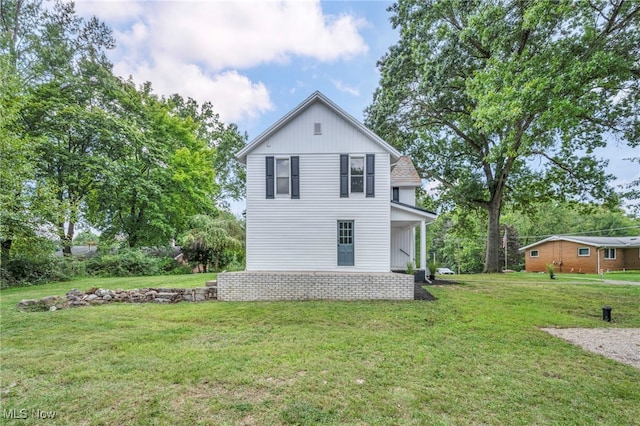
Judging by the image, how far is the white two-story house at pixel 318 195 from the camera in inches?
414

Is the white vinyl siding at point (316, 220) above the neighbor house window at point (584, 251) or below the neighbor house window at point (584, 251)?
above

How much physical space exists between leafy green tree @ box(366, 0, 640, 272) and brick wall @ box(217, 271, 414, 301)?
622 cm

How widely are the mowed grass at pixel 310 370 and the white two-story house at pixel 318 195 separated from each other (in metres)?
3.47

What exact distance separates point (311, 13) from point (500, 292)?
571 inches

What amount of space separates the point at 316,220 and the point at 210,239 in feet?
33.4

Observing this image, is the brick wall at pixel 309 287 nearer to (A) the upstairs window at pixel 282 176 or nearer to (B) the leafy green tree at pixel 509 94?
(A) the upstairs window at pixel 282 176

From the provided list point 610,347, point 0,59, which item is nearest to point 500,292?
point 610,347

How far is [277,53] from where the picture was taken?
51.6 ft

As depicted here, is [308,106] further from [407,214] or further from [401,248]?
[401,248]

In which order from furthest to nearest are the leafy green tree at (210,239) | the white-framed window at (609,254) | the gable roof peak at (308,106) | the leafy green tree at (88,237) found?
the white-framed window at (609,254)
the leafy green tree at (88,237)
the leafy green tree at (210,239)
the gable roof peak at (308,106)

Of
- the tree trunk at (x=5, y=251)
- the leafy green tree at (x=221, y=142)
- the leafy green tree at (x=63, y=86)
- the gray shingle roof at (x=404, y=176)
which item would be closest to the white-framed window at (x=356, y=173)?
the gray shingle roof at (x=404, y=176)

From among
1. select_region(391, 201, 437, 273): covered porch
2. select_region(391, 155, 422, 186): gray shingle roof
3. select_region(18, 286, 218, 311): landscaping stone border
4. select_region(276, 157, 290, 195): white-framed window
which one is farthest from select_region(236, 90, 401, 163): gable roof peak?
select_region(18, 286, 218, 311): landscaping stone border

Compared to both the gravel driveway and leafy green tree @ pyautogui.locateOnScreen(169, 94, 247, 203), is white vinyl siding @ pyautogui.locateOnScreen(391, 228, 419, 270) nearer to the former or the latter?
the gravel driveway

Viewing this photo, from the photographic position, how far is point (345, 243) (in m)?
10.6
